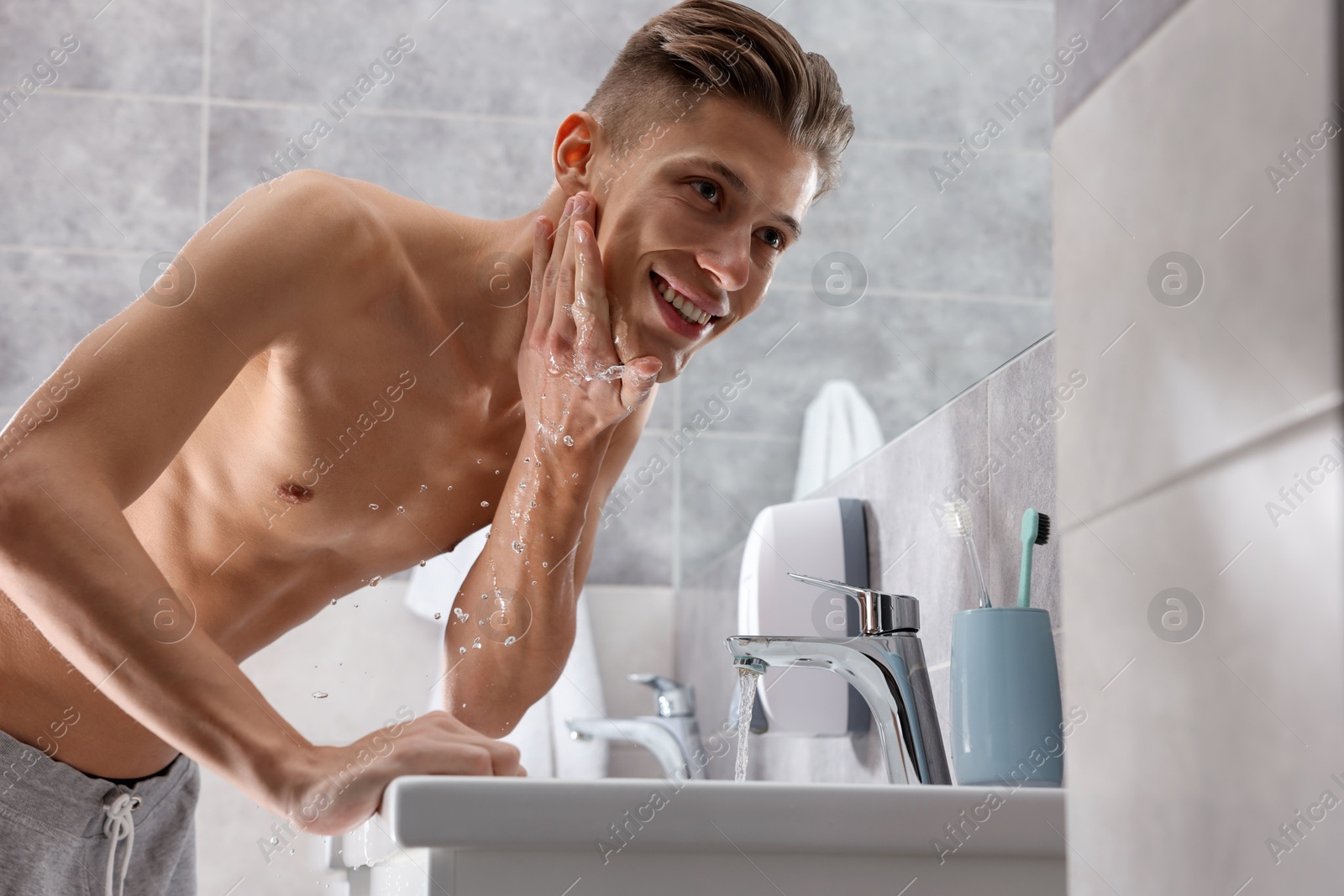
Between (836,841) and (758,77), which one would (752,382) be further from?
(836,841)

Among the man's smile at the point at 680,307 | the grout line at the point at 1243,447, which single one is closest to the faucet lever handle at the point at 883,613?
the man's smile at the point at 680,307

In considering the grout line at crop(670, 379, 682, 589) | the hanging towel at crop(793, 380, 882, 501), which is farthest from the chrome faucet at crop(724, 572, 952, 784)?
the grout line at crop(670, 379, 682, 589)

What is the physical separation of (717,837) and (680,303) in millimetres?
539

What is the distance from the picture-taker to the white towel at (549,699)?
175 centimetres

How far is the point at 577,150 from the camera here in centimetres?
111

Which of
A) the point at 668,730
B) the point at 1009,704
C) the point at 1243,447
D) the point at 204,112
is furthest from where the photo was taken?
the point at 204,112

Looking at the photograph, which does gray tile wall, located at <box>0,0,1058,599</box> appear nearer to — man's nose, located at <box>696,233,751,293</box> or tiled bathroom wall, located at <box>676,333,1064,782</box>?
tiled bathroom wall, located at <box>676,333,1064,782</box>

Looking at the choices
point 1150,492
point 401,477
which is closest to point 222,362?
point 401,477

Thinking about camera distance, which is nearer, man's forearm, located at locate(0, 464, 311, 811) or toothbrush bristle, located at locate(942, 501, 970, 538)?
man's forearm, located at locate(0, 464, 311, 811)

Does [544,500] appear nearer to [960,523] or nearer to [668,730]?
[960,523]

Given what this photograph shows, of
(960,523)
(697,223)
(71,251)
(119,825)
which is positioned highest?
(71,251)

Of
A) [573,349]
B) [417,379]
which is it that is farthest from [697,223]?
[417,379]

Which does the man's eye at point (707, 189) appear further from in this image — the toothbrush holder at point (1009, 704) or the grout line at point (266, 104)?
the grout line at point (266, 104)

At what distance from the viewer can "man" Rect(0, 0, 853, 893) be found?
83 cm
